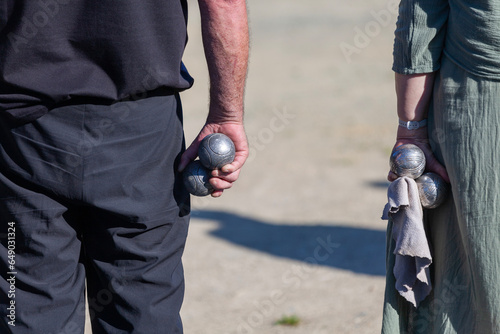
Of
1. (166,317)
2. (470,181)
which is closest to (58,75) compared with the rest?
(166,317)

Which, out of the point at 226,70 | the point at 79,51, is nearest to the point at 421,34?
the point at 226,70

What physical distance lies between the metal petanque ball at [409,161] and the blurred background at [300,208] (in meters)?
1.57

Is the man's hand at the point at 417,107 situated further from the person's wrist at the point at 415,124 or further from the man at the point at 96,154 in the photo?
the man at the point at 96,154

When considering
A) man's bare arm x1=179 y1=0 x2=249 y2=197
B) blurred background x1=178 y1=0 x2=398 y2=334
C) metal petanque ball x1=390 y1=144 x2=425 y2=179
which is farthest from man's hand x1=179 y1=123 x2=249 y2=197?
blurred background x1=178 y1=0 x2=398 y2=334

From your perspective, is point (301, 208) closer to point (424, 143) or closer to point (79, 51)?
point (424, 143)

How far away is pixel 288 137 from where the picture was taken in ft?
25.2

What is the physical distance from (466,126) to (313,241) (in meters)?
2.83

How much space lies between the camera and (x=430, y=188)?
7.64 feet

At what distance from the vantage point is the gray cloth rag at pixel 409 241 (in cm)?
232

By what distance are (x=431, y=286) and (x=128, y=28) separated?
1358 mm

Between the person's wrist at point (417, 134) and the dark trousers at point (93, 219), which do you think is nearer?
the dark trousers at point (93, 219)

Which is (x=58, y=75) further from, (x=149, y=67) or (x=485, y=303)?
(x=485, y=303)

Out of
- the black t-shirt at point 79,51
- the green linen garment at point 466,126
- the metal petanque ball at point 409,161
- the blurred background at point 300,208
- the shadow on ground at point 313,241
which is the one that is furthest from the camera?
the shadow on ground at point 313,241

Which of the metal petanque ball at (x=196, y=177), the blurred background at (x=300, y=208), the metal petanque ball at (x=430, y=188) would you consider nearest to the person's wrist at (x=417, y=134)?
the metal petanque ball at (x=430, y=188)
